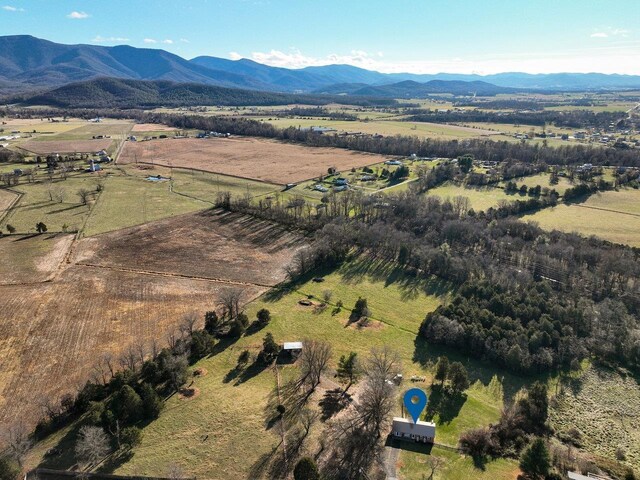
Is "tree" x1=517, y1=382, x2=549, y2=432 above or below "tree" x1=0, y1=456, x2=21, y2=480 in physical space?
below

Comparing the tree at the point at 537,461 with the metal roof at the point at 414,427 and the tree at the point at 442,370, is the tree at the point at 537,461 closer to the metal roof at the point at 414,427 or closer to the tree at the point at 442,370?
the metal roof at the point at 414,427

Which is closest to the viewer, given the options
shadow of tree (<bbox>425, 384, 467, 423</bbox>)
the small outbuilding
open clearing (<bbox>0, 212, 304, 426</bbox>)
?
shadow of tree (<bbox>425, 384, 467, 423</bbox>)

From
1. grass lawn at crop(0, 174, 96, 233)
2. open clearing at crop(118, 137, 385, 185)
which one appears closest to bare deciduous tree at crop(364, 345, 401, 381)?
grass lawn at crop(0, 174, 96, 233)

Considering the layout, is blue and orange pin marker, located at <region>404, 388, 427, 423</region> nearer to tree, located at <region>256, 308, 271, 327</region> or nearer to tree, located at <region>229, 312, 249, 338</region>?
tree, located at <region>256, 308, 271, 327</region>

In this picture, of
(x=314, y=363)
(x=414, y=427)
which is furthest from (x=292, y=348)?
(x=414, y=427)

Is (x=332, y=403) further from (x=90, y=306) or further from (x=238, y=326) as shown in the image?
(x=90, y=306)

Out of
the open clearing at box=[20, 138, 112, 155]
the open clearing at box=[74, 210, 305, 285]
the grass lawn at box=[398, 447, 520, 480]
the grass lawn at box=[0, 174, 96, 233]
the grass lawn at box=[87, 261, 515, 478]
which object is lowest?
the grass lawn at box=[398, 447, 520, 480]

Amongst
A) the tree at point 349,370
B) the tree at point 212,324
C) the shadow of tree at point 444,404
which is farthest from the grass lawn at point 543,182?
the tree at point 212,324

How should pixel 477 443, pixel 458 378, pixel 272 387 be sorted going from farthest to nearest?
pixel 272 387
pixel 458 378
pixel 477 443
